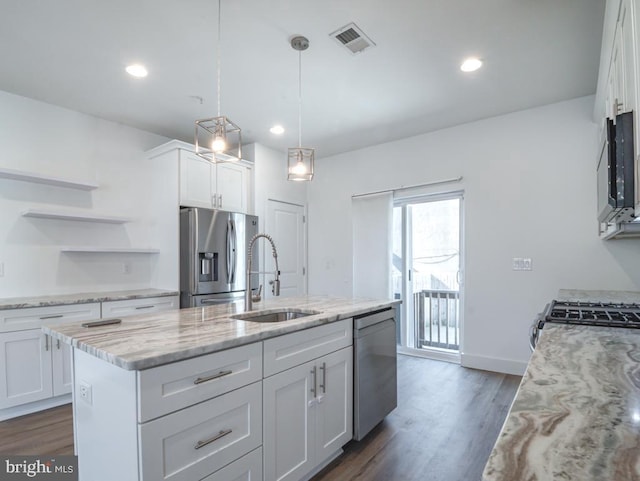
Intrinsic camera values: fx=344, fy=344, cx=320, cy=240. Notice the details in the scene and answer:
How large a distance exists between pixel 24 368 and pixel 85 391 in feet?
6.35

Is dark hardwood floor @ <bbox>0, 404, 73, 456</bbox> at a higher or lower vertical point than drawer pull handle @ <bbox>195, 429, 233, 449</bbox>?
lower

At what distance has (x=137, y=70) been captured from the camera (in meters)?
2.76

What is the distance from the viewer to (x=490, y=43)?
7.96 feet

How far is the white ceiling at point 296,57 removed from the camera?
6.95ft

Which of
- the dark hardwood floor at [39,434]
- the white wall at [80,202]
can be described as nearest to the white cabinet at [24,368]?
Result: the dark hardwood floor at [39,434]

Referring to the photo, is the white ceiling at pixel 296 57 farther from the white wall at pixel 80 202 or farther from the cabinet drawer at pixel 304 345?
the cabinet drawer at pixel 304 345

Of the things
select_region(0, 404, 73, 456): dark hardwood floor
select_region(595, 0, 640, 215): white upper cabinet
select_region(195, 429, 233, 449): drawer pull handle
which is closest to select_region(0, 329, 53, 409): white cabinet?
select_region(0, 404, 73, 456): dark hardwood floor

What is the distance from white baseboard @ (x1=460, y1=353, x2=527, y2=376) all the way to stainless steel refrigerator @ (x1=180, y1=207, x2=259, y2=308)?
8.80 feet

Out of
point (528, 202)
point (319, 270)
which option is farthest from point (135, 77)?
point (528, 202)

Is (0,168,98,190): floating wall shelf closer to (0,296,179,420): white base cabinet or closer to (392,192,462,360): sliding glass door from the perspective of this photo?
(0,296,179,420): white base cabinet

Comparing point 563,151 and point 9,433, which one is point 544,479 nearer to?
point 9,433

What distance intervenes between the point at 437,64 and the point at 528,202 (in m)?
1.78

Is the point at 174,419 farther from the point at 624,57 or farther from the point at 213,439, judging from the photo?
the point at 624,57

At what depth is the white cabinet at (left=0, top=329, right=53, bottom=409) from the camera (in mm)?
2648
